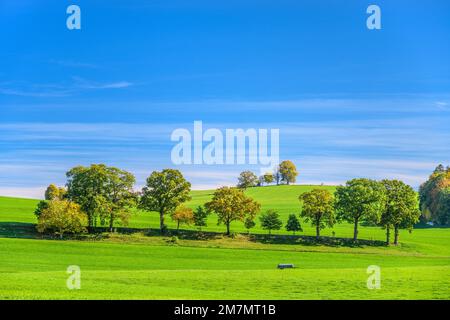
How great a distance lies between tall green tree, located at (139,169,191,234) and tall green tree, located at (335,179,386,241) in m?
26.0

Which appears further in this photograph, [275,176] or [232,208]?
[275,176]

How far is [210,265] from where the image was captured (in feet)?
197

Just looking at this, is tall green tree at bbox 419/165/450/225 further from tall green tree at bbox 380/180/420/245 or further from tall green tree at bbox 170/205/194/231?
tall green tree at bbox 170/205/194/231

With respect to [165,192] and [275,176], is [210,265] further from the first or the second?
[275,176]

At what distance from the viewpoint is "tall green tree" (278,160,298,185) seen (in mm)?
132875

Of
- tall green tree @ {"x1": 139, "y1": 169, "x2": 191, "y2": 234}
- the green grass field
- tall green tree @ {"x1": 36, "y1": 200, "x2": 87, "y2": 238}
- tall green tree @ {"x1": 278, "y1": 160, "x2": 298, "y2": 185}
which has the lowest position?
the green grass field

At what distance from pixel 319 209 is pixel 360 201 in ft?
22.3

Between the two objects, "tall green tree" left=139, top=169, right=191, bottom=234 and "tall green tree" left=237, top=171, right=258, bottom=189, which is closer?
"tall green tree" left=139, top=169, right=191, bottom=234

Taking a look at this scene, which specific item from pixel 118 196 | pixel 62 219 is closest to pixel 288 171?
pixel 118 196

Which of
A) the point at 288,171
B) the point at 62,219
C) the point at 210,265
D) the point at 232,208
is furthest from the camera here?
the point at 288,171

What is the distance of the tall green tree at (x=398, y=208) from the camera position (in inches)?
3359

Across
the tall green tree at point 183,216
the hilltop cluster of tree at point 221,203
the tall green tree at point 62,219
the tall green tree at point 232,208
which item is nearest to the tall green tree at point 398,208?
the hilltop cluster of tree at point 221,203

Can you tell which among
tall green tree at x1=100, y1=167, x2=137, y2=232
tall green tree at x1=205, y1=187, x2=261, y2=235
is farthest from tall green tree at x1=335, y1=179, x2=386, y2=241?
tall green tree at x1=100, y1=167, x2=137, y2=232
